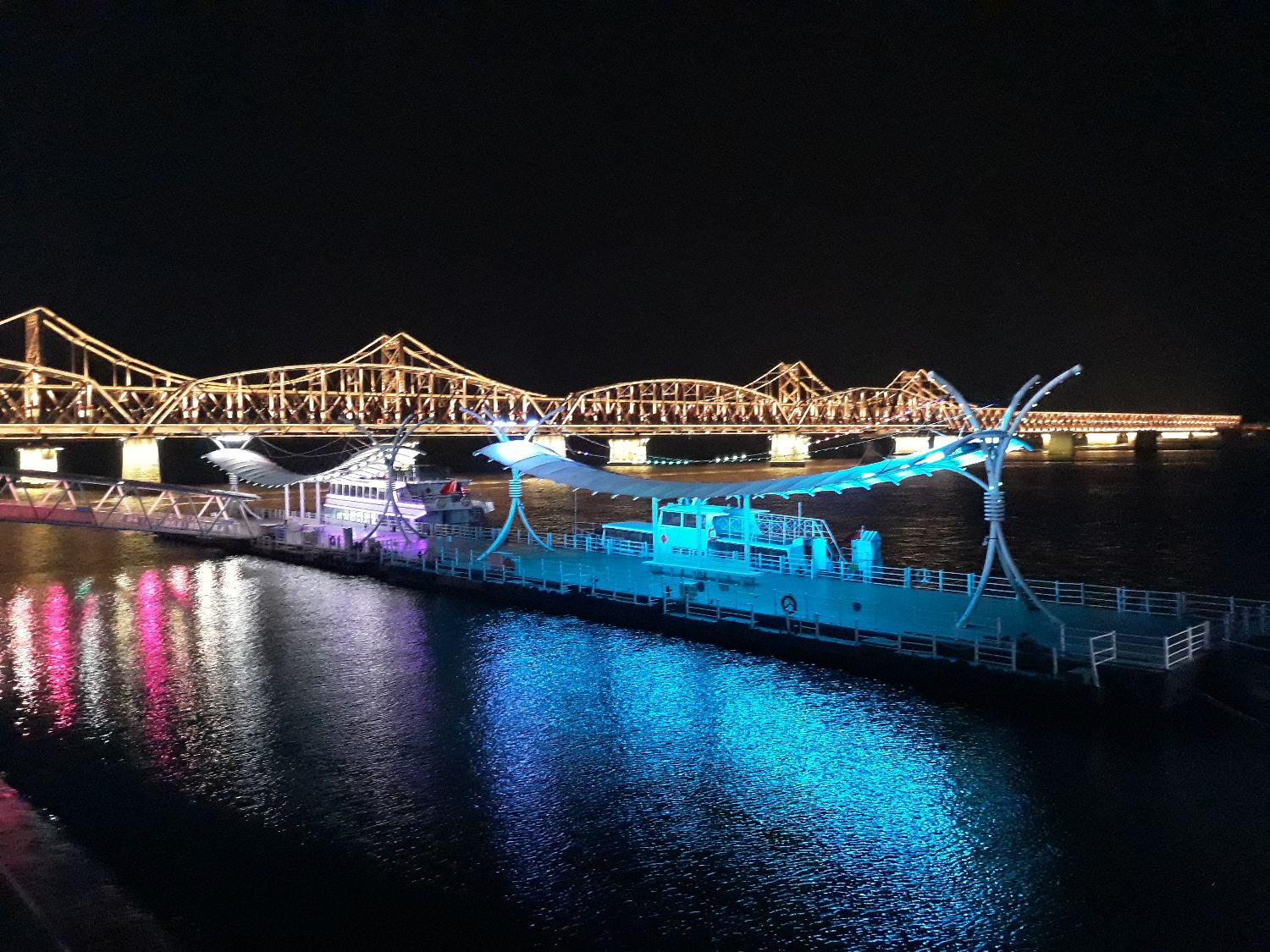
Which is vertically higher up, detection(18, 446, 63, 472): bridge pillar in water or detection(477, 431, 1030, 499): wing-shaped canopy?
detection(18, 446, 63, 472): bridge pillar in water

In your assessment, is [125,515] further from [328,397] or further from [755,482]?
[328,397]

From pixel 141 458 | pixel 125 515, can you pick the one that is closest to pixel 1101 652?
pixel 125 515

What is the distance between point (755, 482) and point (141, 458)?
9026 centimetres

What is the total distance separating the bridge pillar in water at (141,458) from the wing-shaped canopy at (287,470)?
49615 millimetres

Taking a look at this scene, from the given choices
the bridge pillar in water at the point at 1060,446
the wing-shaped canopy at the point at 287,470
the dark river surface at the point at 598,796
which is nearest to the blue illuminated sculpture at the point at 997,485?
the dark river surface at the point at 598,796

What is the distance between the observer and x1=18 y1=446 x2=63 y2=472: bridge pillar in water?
309 feet

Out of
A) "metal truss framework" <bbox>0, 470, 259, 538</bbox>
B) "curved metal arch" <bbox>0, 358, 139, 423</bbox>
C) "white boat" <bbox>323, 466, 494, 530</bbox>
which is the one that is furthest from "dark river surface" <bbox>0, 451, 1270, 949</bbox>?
"curved metal arch" <bbox>0, 358, 139, 423</bbox>

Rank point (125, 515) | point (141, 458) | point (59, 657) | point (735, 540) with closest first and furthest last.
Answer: point (59, 657)
point (735, 540)
point (125, 515)
point (141, 458)

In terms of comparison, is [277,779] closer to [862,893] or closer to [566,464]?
[862,893]

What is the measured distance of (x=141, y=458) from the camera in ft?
335

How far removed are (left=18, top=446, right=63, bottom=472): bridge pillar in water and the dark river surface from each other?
77520mm

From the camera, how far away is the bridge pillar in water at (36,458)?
94.3 metres

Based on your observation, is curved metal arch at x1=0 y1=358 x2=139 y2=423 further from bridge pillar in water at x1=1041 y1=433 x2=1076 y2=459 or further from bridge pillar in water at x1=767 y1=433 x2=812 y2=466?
bridge pillar in water at x1=1041 y1=433 x2=1076 y2=459

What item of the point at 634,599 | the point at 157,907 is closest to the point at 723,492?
the point at 634,599
